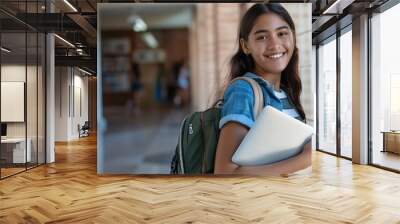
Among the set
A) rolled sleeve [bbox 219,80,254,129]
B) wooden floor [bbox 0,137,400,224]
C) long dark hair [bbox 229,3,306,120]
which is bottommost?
wooden floor [bbox 0,137,400,224]

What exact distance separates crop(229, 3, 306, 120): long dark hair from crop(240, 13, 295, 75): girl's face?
0.21 feet

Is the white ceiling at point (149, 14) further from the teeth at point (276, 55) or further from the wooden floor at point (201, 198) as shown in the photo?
the wooden floor at point (201, 198)

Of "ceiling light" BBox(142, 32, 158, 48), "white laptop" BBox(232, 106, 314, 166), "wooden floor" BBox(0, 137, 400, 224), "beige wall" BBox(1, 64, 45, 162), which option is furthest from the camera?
"beige wall" BBox(1, 64, 45, 162)

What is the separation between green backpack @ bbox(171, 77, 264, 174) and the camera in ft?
18.6

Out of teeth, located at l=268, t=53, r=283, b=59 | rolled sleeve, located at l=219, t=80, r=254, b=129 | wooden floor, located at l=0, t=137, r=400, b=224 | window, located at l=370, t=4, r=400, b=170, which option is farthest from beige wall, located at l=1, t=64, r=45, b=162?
window, located at l=370, t=4, r=400, b=170

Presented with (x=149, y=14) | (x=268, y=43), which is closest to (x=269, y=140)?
(x=268, y=43)

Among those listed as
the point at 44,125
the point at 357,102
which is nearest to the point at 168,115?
the point at 44,125

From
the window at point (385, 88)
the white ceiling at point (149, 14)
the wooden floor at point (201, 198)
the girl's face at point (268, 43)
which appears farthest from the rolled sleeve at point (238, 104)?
the window at point (385, 88)

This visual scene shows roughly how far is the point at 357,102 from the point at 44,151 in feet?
21.1

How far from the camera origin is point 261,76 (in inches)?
231

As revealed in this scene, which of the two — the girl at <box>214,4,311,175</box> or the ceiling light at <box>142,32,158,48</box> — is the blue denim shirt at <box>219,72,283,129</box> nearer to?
the girl at <box>214,4,311,175</box>

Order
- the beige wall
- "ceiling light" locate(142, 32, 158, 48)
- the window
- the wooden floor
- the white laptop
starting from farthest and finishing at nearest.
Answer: the window, the beige wall, "ceiling light" locate(142, 32, 158, 48), the white laptop, the wooden floor

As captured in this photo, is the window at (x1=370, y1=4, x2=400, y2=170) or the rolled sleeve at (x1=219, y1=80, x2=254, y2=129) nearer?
the rolled sleeve at (x1=219, y1=80, x2=254, y2=129)

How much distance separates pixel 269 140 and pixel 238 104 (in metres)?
0.66
